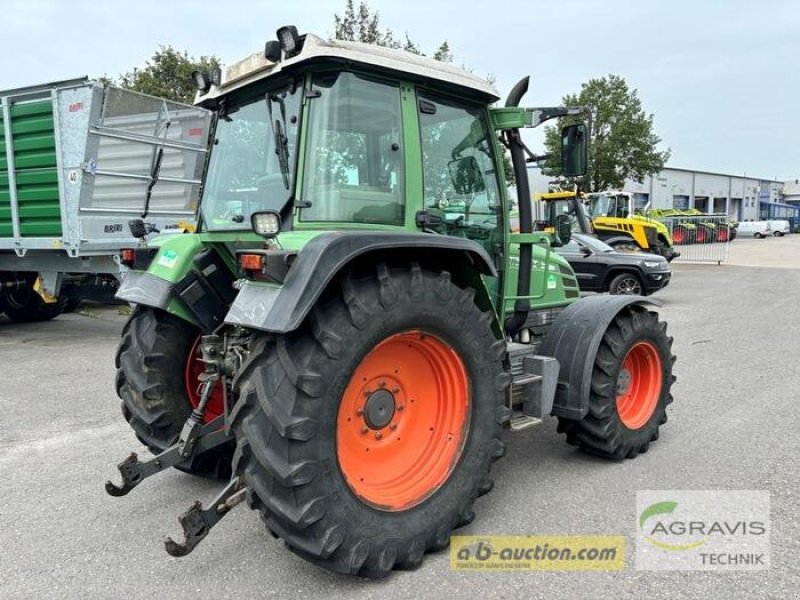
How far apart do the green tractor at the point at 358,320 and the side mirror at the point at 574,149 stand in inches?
0.5

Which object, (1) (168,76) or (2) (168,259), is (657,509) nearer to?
(2) (168,259)

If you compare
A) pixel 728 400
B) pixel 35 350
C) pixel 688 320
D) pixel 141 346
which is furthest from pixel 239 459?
pixel 688 320

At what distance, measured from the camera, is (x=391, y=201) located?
3.05 m

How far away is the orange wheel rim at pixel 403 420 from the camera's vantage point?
9.15ft

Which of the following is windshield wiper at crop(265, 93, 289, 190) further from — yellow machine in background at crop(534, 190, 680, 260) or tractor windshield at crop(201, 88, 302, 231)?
yellow machine in background at crop(534, 190, 680, 260)

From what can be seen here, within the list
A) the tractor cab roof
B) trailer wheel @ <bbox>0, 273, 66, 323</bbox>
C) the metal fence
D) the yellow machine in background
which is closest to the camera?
the tractor cab roof

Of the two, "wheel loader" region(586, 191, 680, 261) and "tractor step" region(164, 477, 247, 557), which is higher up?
"wheel loader" region(586, 191, 680, 261)

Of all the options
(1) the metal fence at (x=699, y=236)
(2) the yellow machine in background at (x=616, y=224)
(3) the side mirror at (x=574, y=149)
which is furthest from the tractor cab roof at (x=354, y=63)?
(1) the metal fence at (x=699, y=236)

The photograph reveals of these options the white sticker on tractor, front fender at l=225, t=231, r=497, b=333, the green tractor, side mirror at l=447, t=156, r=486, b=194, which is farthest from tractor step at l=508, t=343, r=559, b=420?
the white sticker on tractor

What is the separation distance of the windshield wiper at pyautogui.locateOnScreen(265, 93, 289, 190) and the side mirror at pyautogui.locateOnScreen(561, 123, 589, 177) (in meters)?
1.73

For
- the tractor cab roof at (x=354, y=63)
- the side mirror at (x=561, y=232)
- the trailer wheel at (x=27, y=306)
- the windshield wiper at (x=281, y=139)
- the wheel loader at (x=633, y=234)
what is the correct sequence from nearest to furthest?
the tractor cab roof at (x=354, y=63) → the windshield wiper at (x=281, y=139) → the side mirror at (x=561, y=232) → the trailer wheel at (x=27, y=306) → the wheel loader at (x=633, y=234)

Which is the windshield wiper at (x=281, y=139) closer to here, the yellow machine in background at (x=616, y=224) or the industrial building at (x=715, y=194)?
the yellow machine in background at (x=616, y=224)

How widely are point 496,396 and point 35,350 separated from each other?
732 centimetres

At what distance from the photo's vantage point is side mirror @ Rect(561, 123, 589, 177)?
358 cm
